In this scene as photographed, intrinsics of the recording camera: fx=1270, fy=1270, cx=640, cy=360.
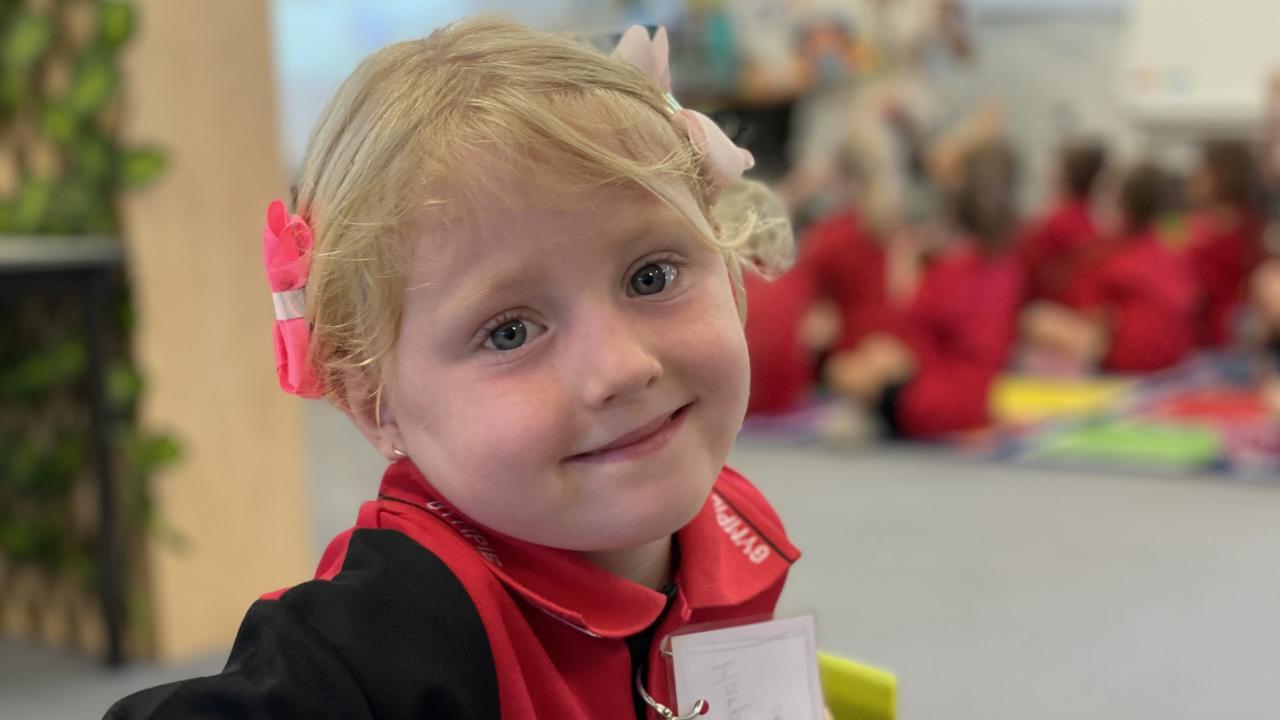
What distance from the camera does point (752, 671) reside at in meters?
0.72

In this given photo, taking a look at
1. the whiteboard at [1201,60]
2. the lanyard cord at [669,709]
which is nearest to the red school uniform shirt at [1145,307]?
the whiteboard at [1201,60]

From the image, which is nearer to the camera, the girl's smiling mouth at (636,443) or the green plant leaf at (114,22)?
the girl's smiling mouth at (636,443)

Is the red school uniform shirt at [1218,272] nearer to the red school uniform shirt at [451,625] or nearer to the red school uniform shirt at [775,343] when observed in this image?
the red school uniform shirt at [775,343]

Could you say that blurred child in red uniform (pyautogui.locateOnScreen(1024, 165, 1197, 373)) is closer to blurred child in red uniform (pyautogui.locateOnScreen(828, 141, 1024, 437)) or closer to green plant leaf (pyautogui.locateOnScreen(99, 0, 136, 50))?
blurred child in red uniform (pyautogui.locateOnScreen(828, 141, 1024, 437))

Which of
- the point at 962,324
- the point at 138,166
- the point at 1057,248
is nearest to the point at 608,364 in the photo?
the point at 138,166

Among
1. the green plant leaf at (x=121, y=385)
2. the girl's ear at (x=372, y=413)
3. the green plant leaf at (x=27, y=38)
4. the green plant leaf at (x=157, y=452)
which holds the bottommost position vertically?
the green plant leaf at (x=157, y=452)

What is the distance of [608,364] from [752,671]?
8.7 inches

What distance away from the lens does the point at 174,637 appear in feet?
5.91

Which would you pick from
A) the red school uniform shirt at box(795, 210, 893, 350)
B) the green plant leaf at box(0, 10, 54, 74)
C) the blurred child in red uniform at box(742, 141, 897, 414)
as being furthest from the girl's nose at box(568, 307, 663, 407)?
the red school uniform shirt at box(795, 210, 893, 350)

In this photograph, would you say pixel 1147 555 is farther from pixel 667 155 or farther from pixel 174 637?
pixel 667 155

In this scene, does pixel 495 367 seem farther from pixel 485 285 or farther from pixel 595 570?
pixel 595 570

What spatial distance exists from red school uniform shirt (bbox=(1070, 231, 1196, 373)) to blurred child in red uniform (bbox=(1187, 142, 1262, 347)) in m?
0.17

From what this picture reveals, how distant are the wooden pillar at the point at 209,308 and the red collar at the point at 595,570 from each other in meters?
1.15

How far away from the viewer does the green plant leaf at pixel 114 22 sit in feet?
5.47
